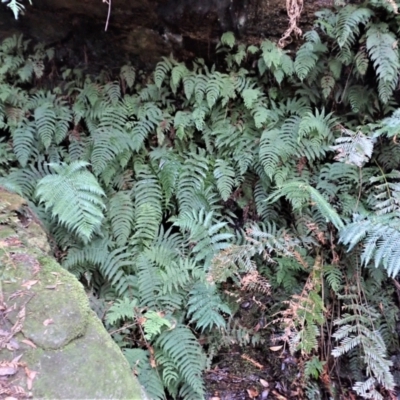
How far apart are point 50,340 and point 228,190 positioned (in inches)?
91.1

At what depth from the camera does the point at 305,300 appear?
11.5 feet

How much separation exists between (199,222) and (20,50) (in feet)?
9.56

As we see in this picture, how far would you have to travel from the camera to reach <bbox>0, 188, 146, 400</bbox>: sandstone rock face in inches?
82.9

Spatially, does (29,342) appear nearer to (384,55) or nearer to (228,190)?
(228,190)

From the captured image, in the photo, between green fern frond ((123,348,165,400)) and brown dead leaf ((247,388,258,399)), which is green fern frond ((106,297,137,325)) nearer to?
green fern frond ((123,348,165,400))

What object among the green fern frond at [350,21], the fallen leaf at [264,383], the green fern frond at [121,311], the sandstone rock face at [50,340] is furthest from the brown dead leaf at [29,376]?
the green fern frond at [350,21]

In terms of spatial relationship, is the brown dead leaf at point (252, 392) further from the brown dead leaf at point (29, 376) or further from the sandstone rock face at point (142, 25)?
the sandstone rock face at point (142, 25)

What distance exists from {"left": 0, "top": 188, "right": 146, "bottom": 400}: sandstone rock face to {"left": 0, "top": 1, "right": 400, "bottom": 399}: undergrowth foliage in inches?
31.7

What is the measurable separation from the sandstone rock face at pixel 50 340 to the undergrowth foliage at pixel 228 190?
0.80m

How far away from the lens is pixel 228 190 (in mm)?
4070

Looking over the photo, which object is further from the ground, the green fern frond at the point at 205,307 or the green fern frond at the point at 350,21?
the green fern frond at the point at 350,21

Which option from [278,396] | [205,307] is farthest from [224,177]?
[278,396]

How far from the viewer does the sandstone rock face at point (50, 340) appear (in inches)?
82.9

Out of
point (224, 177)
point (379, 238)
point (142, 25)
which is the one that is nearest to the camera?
point (379, 238)
